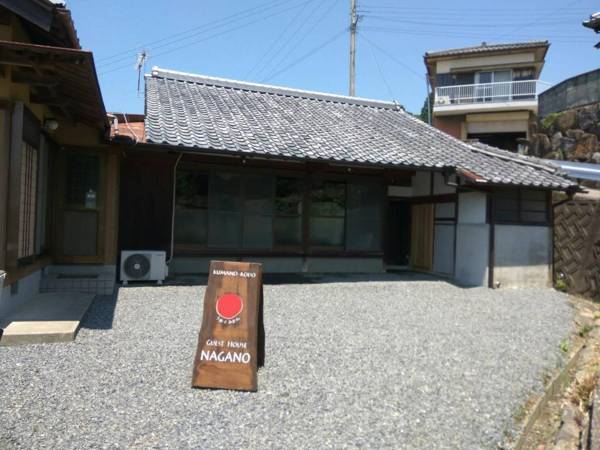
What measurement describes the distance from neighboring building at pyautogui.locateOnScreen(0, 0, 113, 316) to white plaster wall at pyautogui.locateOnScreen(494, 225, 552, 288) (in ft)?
26.2

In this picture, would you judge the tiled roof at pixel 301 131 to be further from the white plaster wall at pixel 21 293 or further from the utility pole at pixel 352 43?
the utility pole at pixel 352 43

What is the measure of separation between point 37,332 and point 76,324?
17.8 inches

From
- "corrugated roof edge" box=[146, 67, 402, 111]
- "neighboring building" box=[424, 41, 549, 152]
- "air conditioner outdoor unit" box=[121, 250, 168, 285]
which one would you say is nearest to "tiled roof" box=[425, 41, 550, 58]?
"neighboring building" box=[424, 41, 549, 152]

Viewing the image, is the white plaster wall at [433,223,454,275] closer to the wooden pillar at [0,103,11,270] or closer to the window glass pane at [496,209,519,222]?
the window glass pane at [496,209,519,222]

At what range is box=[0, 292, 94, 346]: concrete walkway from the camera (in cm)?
493

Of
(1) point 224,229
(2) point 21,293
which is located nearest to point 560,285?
(1) point 224,229

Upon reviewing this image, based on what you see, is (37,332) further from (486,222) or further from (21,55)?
(486,222)

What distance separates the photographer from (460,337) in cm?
644

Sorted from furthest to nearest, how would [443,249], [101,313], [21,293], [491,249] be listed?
[443,249]
[491,249]
[101,313]
[21,293]

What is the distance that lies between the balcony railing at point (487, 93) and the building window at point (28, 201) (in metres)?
23.0

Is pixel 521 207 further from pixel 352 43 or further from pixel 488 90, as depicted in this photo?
pixel 488 90

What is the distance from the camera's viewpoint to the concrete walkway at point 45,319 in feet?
16.2

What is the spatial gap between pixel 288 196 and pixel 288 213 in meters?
0.40

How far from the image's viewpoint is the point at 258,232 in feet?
36.2
